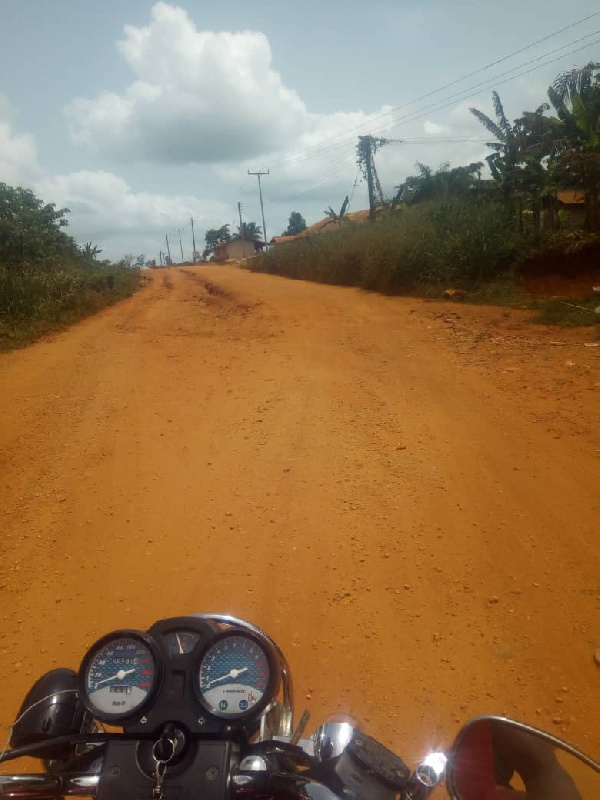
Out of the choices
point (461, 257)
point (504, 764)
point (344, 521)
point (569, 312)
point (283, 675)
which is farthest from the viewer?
point (461, 257)

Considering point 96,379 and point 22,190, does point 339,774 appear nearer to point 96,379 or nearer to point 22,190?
point 96,379

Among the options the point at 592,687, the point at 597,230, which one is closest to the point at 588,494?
the point at 592,687

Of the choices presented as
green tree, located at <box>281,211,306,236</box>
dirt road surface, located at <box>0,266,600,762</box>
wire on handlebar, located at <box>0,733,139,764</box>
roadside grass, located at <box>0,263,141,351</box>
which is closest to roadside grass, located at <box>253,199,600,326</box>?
dirt road surface, located at <box>0,266,600,762</box>

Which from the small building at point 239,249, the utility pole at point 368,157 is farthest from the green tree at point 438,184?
the small building at point 239,249

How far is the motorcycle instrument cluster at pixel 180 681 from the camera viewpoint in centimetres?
127

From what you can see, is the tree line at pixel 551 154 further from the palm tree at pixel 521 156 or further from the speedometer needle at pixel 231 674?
the speedometer needle at pixel 231 674

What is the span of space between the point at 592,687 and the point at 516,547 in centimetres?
100

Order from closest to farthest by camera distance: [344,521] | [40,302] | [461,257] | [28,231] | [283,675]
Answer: [283,675] → [344,521] → [40,302] → [461,257] → [28,231]

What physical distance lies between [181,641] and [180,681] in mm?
291

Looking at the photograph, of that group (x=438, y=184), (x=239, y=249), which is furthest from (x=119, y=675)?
(x=239, y=249)

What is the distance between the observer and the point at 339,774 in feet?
3.89

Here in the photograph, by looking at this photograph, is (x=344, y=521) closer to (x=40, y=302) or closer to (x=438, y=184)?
(x=40, y=302)

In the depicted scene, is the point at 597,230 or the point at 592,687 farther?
the point at 597,230

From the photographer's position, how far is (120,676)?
4.43 feet
